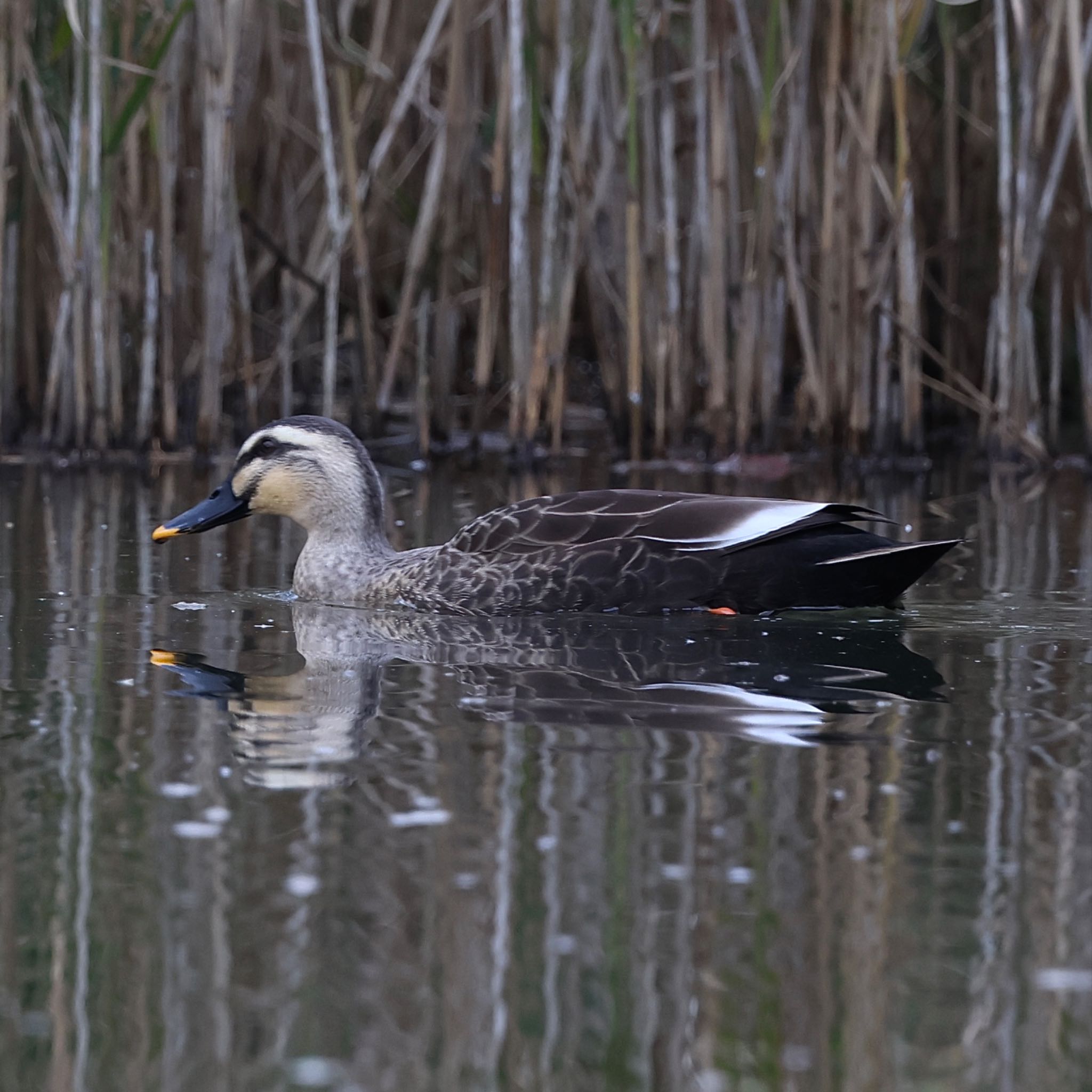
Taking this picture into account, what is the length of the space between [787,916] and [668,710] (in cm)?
152

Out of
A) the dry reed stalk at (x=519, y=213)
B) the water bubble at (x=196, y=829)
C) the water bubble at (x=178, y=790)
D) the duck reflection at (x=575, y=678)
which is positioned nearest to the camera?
the water bubble at (x=196, y=829)

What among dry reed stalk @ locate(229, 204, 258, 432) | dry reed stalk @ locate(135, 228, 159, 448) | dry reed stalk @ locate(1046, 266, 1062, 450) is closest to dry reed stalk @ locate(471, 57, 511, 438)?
dry reed stalk @ locate(229, 204, 258, 432)

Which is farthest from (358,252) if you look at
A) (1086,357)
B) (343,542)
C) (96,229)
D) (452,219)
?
(1086,357)

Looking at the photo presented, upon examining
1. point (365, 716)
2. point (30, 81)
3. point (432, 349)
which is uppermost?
point (30, 81)

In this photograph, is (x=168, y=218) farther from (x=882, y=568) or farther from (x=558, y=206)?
(x=882, y=568)

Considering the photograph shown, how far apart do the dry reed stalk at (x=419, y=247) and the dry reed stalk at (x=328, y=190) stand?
40 cm

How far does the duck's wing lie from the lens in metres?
5.77

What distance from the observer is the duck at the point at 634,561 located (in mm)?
5770

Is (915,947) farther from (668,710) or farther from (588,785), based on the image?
(668,710)

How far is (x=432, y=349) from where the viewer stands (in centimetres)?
1097

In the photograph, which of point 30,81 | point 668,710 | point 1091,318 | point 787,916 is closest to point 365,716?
point 668,710

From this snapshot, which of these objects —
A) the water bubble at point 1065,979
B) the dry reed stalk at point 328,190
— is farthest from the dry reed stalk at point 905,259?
the water bubble at point 1065,979

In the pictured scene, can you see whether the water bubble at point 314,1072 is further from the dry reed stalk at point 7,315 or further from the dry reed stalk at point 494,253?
the dry reed stalk at point 7,315

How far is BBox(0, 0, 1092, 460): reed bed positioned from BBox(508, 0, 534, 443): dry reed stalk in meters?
0.02
